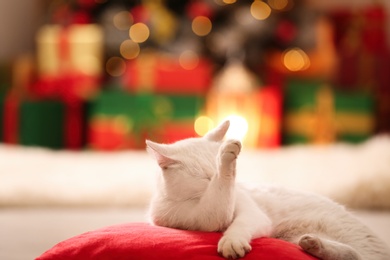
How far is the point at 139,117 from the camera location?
281 cm

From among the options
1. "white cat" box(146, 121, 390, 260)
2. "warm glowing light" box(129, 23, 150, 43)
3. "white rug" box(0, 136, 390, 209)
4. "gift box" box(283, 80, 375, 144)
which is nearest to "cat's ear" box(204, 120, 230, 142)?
"white cat" box(146, 121, 390, 260)

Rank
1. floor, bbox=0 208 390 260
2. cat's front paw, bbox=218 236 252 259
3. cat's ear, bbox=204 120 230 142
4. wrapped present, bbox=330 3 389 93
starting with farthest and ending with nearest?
1. wrapped present, bbox=330 3 389 93
2. floor, bbox=0 208 390 260
3. cat's ear, bbox=204 120 230 142
4. cat's front paw, bbox=218 236 252 259

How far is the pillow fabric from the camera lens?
755mm

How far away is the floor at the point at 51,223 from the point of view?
1.09 meters

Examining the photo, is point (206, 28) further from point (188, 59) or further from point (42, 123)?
point (42, 123)

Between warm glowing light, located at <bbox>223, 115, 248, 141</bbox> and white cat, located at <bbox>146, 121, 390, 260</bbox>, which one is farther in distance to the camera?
warm glowing light, located at <bbox>223, 115, 248, 141</bbox>

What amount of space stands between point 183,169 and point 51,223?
1.85 ft

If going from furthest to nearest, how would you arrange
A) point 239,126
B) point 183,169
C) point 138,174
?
1. point 239,126
2. point 138,174
3. point 183,169

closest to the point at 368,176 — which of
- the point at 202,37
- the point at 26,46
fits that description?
the point at 202,37

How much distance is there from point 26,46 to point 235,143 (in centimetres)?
284

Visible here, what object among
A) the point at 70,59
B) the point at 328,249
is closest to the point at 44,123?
the point at 70,59

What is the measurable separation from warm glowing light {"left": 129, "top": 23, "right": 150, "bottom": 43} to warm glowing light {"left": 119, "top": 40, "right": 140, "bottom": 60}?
0.03 metres

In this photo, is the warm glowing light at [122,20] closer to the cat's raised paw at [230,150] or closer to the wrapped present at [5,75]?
the wrapped present at [5,75]

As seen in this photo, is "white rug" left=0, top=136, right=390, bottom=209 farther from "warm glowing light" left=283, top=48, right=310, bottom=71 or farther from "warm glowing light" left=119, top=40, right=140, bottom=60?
"warm glowing light" left=119, top=40, right=140, bottom=60
